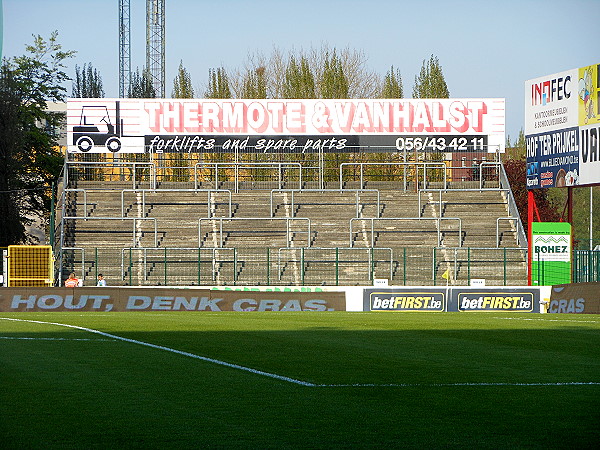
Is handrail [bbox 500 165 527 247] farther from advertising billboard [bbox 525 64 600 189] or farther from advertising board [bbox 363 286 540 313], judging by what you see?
advertising board [bbox 363 286 540 313]

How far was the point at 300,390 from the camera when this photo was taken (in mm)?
10453

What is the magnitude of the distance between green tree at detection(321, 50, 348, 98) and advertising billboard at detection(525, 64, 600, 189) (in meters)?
27.4

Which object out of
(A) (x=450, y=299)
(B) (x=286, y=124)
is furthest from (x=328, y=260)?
(B) (x=286, y=124)

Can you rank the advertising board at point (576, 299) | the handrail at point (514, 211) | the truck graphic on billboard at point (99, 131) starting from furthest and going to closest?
1. the truck graphic on billboard at point (99, 131)
2. the handrail at point (514, 211)
3. the advertising board at point (576, 299)

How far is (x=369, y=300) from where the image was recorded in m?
35.7

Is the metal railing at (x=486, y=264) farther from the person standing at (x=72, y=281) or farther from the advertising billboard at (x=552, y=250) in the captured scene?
the person standing at (x=72, y=281)

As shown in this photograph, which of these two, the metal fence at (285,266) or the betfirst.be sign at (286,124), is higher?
the betfirst.be sign at (286,124)

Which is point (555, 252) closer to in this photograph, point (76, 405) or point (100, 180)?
point (100, 180)

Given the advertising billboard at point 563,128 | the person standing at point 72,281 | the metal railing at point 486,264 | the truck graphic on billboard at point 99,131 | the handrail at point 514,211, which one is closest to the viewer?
the advertising billboard at point 563,128

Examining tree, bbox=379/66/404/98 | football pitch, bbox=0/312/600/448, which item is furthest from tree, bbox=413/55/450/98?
football pitch, bbox=0/312/600/448

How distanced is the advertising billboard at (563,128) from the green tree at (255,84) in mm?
31878

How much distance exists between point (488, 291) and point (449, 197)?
14.5 meters

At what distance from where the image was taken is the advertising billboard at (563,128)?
3556 centimetres

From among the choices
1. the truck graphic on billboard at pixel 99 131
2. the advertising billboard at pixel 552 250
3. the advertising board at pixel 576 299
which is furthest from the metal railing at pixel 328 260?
the truck graphic on billboard at pixel 99 131
